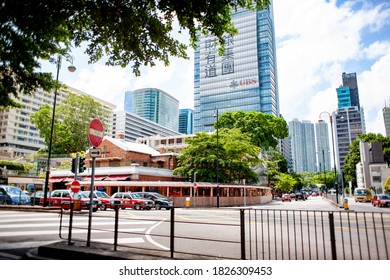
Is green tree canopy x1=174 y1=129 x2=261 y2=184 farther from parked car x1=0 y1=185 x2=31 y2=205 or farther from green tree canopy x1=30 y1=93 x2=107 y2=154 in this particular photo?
green tree canopy x1=30 y1=93 x2=107 y2=154

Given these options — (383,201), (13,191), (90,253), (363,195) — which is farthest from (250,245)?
(363,195)

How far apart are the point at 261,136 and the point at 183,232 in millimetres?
39015

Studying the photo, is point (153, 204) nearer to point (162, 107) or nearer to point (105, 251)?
point (105, 251)

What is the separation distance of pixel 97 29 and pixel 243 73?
105639 mm

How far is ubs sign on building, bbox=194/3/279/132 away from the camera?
348 feet

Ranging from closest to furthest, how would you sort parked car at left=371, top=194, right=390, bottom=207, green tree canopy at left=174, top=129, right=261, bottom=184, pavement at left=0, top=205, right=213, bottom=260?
1. pavement at left=0, top=205, right=213, bottom=260
2. parked car at left=371, top=194, right=390, bottom=207
3. green tree canopy at left=174, top=129, right=261, bottom=184

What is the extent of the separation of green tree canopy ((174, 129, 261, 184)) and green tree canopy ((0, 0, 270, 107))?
78.4ft

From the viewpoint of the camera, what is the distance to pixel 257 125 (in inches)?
1850

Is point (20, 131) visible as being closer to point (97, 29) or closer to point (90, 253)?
point (97, 29)

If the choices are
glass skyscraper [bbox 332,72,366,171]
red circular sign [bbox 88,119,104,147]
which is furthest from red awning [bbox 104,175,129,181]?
glass skyscraper [bbox 332,72,366,171]

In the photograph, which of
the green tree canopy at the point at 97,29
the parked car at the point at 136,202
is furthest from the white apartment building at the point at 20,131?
the green tree canopy at the point at 97,29

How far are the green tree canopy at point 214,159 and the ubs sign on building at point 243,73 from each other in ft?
225

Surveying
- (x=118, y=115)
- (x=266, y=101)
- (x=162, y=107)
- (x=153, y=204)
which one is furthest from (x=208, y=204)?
(x=162, y=107)

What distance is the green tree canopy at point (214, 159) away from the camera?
3284 centimetres
